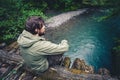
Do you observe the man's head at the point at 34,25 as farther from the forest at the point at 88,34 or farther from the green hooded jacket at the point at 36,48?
the forest at the point at 88,34

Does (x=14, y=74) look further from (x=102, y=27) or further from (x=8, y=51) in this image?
(x=102, y=27)

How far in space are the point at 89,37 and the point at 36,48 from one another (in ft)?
17.1

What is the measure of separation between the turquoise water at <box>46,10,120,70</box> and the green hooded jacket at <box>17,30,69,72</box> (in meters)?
3.38

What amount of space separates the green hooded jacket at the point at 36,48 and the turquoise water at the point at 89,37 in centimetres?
338

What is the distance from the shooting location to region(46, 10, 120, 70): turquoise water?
342 inches

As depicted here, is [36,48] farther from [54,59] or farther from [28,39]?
[54,59]

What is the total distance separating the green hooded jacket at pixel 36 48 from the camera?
16.9 ft

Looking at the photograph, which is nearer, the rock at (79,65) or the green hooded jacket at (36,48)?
the green hooded jacket at (36,48)

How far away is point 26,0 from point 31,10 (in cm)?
123

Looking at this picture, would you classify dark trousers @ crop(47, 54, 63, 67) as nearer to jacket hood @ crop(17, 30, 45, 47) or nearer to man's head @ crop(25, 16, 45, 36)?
jacket hood @ crop(17, 30, 45, 47)

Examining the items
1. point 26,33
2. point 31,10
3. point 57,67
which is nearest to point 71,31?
point 31,10

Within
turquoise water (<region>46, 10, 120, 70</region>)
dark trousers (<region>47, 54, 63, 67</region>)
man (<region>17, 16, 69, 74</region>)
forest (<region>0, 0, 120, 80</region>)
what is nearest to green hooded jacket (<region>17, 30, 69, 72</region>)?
man (<region>17, 16, 69, 74</region>)

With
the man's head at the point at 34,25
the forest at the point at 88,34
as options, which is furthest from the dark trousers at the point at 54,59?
the forest at the point at 88,34

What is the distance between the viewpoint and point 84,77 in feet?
18.3
